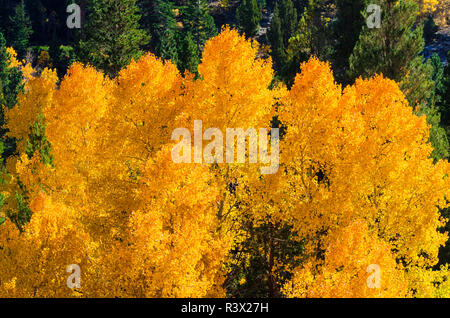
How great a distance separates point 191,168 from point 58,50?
7531cm

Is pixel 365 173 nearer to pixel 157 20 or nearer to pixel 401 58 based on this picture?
pixel 401 58

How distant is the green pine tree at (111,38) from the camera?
40.1 metres

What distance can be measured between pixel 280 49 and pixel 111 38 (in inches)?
1431

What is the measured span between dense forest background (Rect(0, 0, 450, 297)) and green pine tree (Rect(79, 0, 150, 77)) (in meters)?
0.10

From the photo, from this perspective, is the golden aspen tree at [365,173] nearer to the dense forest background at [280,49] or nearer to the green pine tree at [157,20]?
the dense forest background at [280,49]

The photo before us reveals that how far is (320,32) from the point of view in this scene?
41406mm

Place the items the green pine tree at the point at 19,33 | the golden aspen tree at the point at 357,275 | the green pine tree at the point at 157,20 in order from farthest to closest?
the green pine tree at the point at 19,33 → the green pine tree at the point at 157,20 → the golden aspen tree at the point at 357,275

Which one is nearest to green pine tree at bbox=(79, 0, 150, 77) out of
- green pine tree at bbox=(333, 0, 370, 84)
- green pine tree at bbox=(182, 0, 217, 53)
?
green pine tree at bbox=(333, 0, 370, 84)

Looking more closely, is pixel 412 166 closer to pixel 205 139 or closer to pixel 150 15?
pixel 205 139

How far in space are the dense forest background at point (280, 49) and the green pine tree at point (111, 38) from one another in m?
0.10

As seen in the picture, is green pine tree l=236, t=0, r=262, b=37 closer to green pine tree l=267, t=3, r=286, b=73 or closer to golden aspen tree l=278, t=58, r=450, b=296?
green pine tree l=267, t=3, r=286, b=73

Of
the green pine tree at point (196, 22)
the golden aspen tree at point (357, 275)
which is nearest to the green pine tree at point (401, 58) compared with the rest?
the golden aspen tree at point (357, 275)
